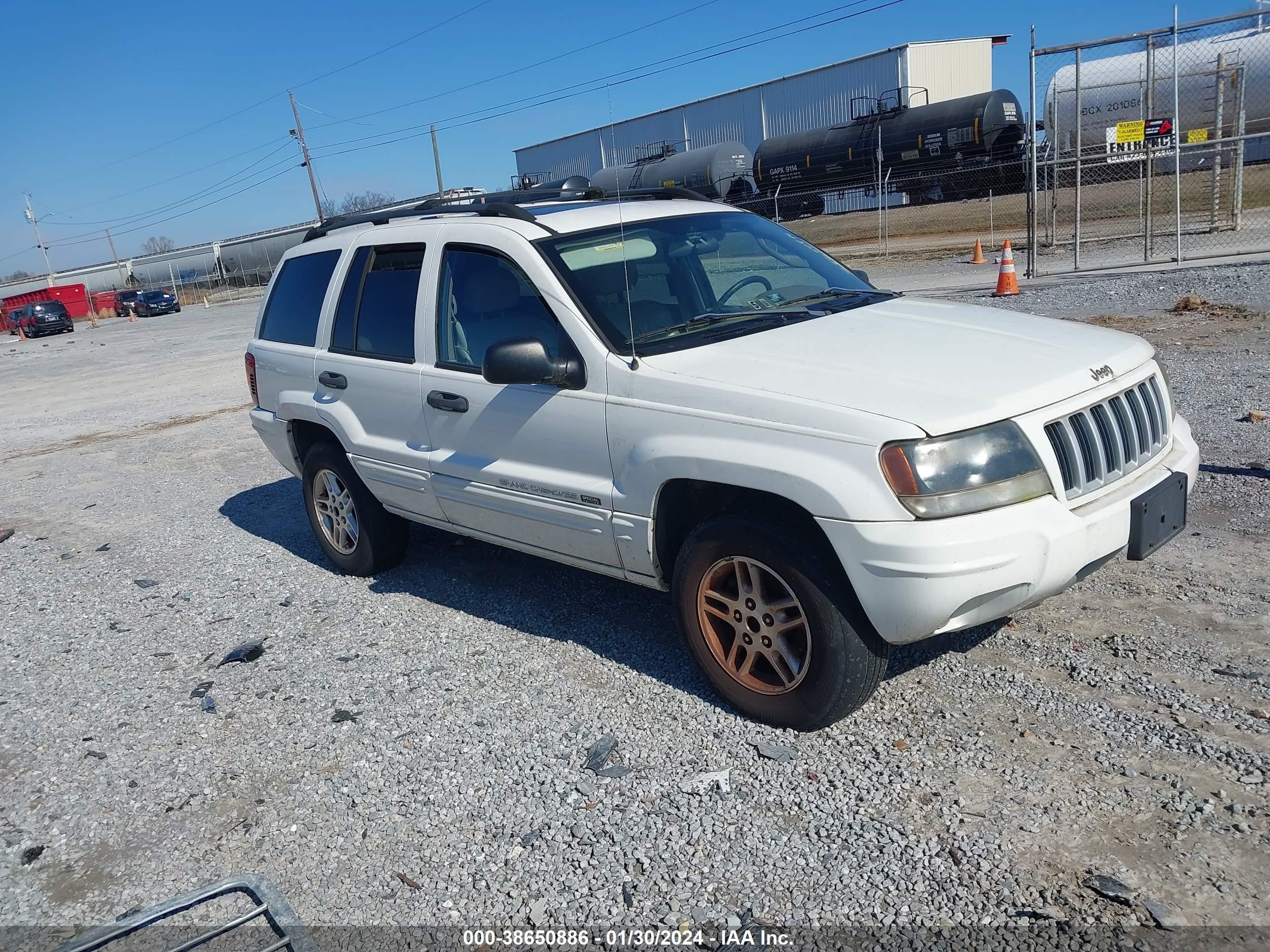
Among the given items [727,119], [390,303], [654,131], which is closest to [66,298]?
[654,131]

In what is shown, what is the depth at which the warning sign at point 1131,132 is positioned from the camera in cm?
1408

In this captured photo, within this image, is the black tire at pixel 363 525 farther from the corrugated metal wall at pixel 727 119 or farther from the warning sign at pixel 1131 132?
the corrugated metal wall at pixel 727 119

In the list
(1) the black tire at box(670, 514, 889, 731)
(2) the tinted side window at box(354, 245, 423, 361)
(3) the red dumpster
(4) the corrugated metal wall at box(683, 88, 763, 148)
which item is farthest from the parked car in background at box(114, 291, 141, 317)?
(1) the black tire at box(670, 514, 889, 731)

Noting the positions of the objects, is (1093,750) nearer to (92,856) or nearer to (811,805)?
(811,805)

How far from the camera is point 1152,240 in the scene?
18.0m

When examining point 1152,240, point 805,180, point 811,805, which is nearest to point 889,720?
point 811,805

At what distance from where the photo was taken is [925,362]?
3.62m

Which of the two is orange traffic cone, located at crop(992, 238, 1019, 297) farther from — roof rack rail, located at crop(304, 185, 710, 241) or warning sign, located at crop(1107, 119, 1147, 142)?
roof rack rail, located at crop(304, 185, 710, 241)

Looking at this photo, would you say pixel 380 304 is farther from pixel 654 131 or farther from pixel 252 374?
pixel 654 131

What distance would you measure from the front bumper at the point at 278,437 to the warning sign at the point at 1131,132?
1284cm

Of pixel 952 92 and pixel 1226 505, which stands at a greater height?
pixel 952 92

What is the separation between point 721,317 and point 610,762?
192 cm

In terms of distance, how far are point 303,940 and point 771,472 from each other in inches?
78.0

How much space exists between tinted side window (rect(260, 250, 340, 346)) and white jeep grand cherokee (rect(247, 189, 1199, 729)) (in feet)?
0.67
